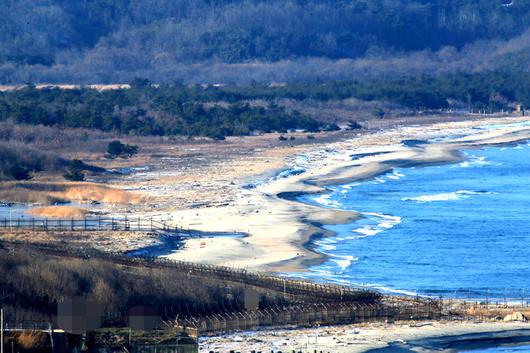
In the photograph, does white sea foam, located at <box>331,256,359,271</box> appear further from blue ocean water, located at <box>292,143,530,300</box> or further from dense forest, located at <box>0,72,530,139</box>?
dense forest, located at <box>0,72,530,139</box>

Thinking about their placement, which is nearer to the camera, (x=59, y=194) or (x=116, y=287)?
(x=116, y=287)

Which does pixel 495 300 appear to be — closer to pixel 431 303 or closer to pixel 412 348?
pixel 431 303

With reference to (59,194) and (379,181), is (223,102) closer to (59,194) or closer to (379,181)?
(379,181)

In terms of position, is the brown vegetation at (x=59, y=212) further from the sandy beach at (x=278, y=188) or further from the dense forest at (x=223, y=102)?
the dense forest at (x=223, y=102)

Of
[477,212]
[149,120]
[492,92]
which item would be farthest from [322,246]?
[492,92]

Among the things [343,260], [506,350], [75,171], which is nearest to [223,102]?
[75,171]
